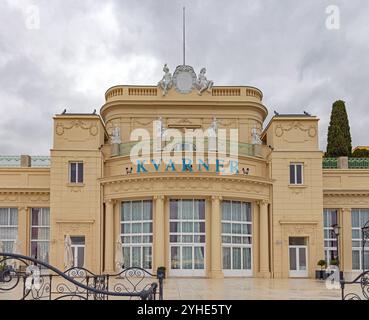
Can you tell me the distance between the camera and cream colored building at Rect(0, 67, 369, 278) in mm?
29438

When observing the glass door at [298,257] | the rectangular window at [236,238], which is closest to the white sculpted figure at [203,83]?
the rectangular window at [236,238]

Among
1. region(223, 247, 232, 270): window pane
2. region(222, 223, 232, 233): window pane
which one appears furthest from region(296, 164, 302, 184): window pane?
region(223, 247, 232, 270): window pane

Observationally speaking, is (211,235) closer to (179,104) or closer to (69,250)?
(69,250)

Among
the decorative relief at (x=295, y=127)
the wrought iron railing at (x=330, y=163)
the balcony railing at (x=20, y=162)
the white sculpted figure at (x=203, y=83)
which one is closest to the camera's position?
the decorative relief at (x=295, y=127)

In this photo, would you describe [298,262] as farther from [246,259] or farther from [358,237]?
[358,237]

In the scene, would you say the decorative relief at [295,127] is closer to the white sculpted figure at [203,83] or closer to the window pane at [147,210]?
the white sculpted figure at [203,83]

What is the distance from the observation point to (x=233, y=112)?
1421 inches

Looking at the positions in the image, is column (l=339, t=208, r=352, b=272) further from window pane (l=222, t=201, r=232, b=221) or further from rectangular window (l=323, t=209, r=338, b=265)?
window pane (l=222, t=201, r=232, b=221)

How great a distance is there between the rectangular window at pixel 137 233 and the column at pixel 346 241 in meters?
12.6

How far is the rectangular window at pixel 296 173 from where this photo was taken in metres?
31.7

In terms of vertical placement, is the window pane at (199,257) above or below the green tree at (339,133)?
below
